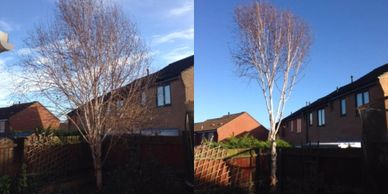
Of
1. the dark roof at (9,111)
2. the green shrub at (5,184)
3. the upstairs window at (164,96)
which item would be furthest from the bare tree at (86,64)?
the green shrub at (5,184)

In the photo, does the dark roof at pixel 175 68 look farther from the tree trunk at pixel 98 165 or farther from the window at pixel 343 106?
the tree trunk at pixel 98 165

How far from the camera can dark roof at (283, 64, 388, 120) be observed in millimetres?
1893

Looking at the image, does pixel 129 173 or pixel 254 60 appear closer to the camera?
pixel 254 60

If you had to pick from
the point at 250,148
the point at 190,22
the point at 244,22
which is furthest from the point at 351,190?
the point at 190,22

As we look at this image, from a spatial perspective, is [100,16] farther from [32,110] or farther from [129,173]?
[129,173]

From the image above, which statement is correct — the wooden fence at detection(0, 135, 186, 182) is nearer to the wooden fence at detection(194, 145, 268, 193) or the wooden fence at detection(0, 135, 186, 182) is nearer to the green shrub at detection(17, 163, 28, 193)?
the green shrub at detection(17, 163, 28, 193)

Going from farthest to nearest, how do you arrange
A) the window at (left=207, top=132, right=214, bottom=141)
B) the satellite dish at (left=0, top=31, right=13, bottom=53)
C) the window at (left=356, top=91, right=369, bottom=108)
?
the satellite dish at (left=0, top=31, right=13, bottom=53) < the window at (left=207, top=132, right=214, bottom=141) < the window at (left=356, top=91, right=369, bottom=108)

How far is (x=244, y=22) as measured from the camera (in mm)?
2359

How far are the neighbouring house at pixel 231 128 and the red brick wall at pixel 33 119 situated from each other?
203 cm

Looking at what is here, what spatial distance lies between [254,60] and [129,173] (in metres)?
2.20

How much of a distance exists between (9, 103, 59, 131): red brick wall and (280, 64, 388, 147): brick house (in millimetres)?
2613

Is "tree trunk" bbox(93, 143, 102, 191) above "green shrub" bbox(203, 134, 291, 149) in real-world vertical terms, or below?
below

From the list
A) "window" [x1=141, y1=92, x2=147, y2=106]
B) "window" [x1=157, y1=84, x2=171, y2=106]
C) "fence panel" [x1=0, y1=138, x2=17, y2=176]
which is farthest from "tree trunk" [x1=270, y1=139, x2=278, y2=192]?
"fence panel" [x1=0, y1=138, x2=17, y2=176]

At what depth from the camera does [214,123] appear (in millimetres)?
2533
